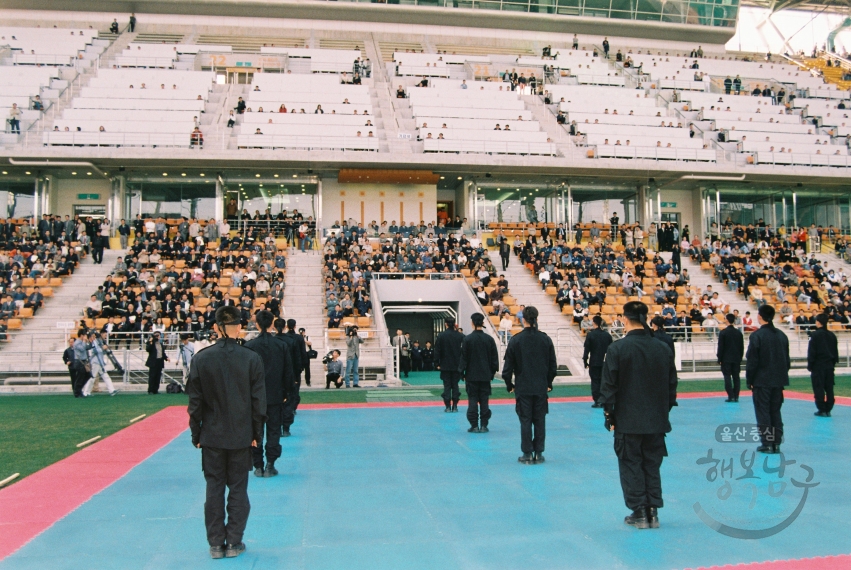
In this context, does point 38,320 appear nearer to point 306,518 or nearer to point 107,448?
point 107,448

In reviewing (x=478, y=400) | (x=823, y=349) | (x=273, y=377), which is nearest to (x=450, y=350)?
A: (x=478, y=400)

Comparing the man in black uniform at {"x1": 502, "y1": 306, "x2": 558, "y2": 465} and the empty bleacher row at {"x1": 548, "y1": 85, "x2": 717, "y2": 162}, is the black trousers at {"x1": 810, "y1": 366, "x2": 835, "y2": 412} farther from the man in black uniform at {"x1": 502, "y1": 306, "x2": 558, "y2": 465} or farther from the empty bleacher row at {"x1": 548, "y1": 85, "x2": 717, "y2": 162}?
the empty bleacher row at {"x1": 548, "y1": 85, "x2": 717, "y2": 162}

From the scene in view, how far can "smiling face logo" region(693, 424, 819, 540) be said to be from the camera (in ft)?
17.7

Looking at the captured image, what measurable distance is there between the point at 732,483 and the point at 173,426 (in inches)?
347

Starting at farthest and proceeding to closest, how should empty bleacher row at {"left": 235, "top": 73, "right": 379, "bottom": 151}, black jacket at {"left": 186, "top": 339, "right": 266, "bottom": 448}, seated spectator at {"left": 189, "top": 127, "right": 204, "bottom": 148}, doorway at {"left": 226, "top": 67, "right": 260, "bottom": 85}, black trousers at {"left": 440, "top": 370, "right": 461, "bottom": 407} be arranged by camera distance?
doorway at {"left": 226, "top": 67, "right": 260, "bottom": 85} → empty bleacher row at {"left": 235, "top": 73, "right": 379, "bottom": 151} → seated spectator at {"left": 189, "top": 127, "right": 204, "bottom": 148} → black trousers at {"left": 440, "top": 370, "right": 461, "bottom": 407} → black jacket at {"left": 186, "top": 339, "right": 266, "bottom": 448}

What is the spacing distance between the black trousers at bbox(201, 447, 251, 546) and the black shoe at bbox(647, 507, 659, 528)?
3.18 m

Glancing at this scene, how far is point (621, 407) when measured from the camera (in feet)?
18.2

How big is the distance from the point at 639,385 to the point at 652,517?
3.51 feet

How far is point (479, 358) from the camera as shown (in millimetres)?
10070

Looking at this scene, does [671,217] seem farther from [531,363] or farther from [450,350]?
[531,363]

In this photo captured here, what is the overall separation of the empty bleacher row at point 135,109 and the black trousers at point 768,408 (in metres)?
28.1

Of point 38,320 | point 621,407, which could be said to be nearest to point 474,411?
point 621,407

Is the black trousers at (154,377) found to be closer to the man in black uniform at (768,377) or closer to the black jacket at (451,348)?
the black jacket at (451,348)

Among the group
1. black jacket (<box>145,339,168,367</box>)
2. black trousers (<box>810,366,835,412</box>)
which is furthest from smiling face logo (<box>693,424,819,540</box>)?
black jacket (<box>145,339,168,367</box>)
